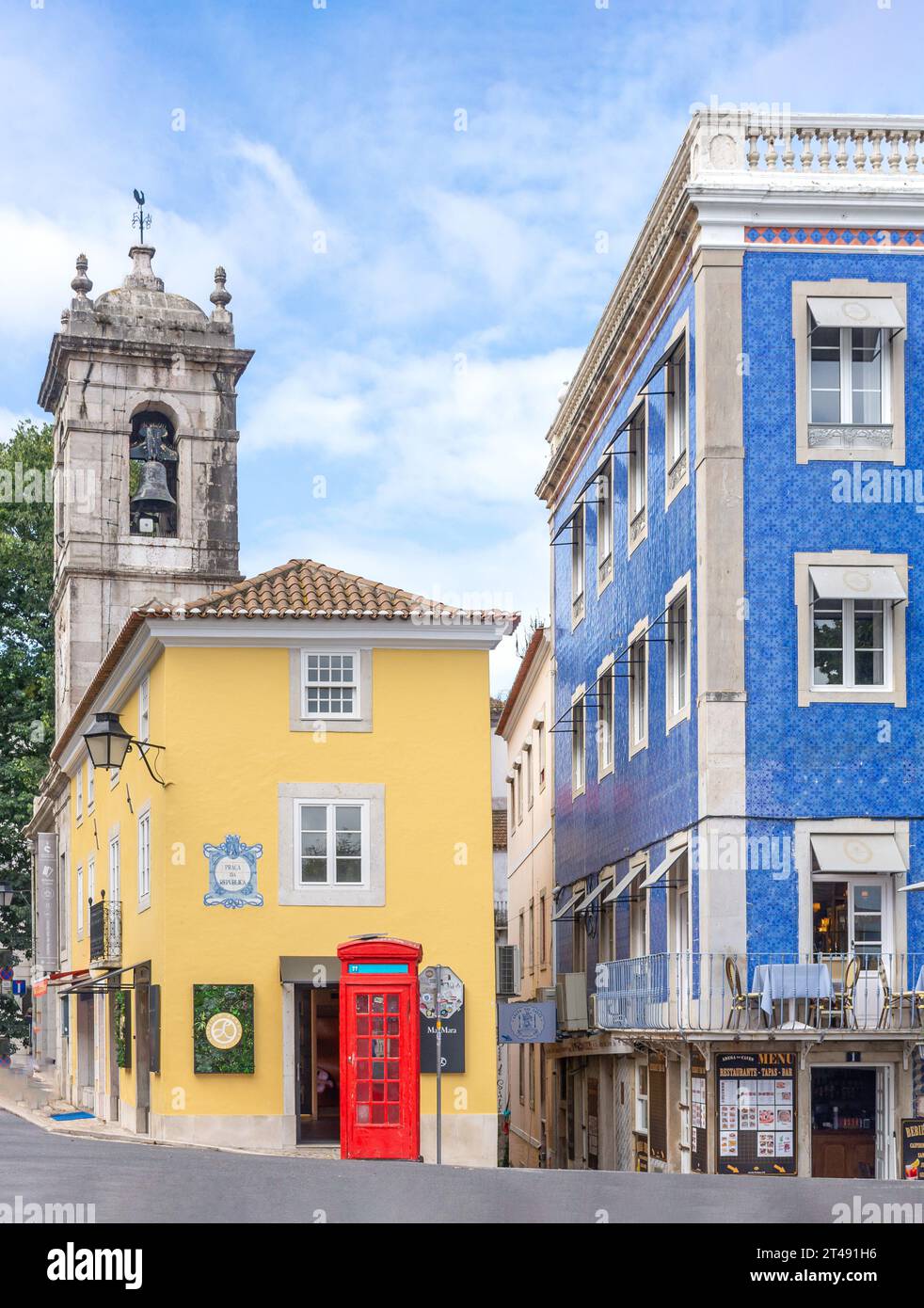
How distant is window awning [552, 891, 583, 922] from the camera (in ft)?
126

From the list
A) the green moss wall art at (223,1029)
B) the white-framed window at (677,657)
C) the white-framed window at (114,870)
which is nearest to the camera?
the white-framed window at (677,657)

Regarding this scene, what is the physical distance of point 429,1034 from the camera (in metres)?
30.2

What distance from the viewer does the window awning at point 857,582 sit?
2686cm

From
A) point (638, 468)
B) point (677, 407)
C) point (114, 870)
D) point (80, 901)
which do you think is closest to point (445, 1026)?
point (638, 468)

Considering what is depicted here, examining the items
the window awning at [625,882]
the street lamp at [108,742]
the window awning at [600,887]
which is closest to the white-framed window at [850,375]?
the window awning at [625,882]

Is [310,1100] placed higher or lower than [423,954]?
lower

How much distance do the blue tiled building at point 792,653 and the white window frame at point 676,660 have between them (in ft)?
0.26

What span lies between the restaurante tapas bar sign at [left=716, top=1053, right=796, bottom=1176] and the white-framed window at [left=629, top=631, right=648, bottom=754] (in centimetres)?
656

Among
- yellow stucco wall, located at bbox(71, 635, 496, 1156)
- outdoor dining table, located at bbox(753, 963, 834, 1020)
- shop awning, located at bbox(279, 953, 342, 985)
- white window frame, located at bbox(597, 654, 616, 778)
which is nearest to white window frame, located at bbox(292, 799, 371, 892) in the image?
yellow stucco wall, located at bbox(71, 635, 496, 1156)

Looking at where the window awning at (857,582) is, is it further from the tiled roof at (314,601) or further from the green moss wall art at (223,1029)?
the green moss wall art at (223,1029)

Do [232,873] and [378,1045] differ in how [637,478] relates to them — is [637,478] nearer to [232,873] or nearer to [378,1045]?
[232,873]
